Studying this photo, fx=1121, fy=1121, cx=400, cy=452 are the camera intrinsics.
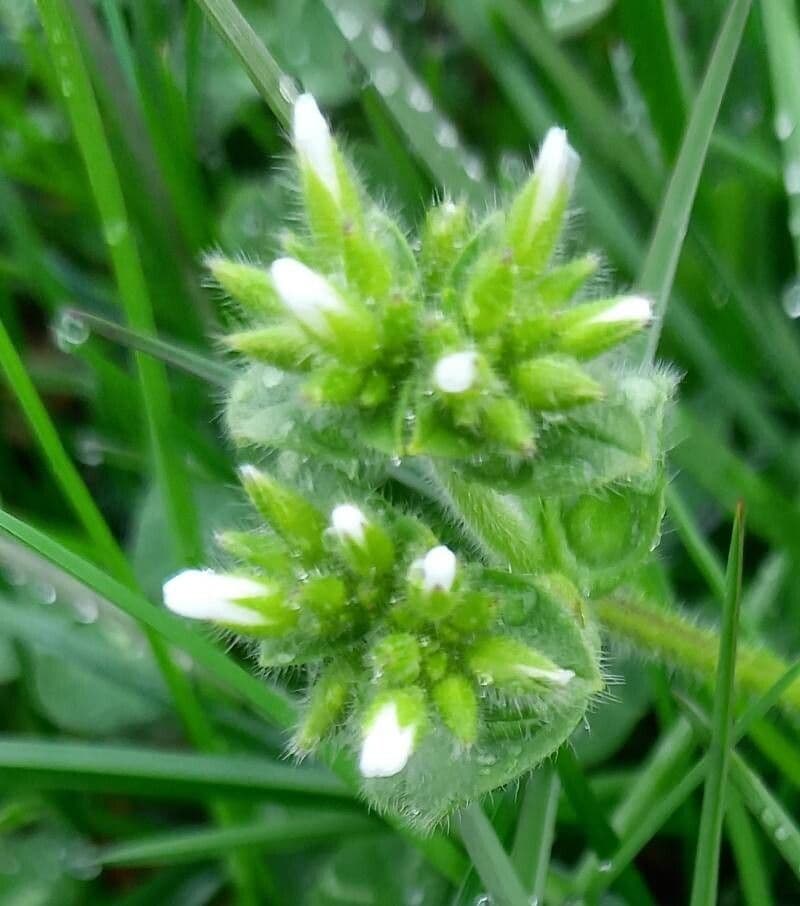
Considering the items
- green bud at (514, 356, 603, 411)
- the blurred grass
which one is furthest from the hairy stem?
green bud at (514, 356, 603, 411)

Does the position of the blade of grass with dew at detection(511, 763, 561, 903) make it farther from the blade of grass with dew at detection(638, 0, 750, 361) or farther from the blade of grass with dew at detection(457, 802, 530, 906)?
the blade of grass with dew at detection(638, 0, 750, 361)

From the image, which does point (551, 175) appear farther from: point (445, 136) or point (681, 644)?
point (681, 644)

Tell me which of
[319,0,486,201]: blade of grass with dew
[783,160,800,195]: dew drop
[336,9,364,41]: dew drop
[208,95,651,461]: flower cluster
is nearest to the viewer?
[208,95,651,461]: flower cluster

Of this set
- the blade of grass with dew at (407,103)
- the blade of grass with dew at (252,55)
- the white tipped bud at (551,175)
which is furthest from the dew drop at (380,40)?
the white tipped bud at (551,175)

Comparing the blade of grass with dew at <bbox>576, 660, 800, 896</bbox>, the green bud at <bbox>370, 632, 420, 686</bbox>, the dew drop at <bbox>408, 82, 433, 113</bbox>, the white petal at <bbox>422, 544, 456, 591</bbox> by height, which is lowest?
the blade of grass with dew at <bbox>576, 660, 800, 896</bbox>

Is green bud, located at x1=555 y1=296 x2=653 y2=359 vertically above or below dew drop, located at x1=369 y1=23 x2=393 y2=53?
below

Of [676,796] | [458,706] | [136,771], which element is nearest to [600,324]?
[458,706]

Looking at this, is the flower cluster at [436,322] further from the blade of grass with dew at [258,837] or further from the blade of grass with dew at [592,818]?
the blade of grass with dew at [258,837]
